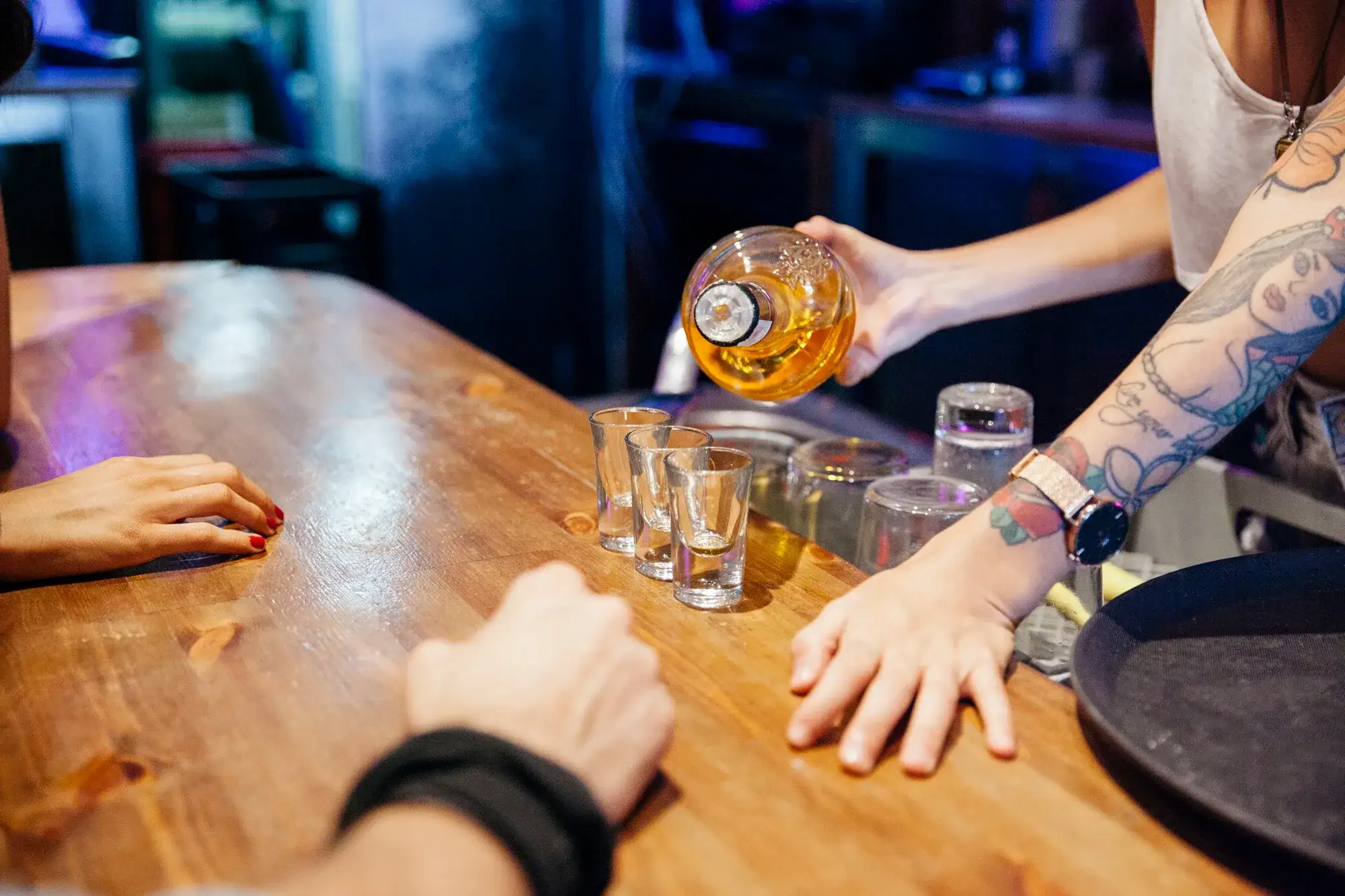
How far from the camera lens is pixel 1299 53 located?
3.91 ft

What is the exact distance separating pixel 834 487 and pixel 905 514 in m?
0.23

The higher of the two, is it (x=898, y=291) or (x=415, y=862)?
(x=898, y=291)

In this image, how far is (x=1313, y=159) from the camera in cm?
91

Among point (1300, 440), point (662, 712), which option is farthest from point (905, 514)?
point (1300, 440)

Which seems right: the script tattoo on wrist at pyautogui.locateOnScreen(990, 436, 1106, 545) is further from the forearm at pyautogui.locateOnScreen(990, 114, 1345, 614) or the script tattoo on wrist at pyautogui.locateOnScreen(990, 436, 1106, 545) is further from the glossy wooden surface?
the glossy wooden surface

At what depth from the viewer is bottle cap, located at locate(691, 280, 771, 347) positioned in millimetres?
980

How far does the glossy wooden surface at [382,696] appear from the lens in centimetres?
64

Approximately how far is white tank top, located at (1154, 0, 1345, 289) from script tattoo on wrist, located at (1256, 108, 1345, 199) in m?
0.25

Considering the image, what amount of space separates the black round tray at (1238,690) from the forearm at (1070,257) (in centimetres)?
46

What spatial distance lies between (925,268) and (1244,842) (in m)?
0.79

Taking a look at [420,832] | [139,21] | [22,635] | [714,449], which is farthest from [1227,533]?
[139,21]

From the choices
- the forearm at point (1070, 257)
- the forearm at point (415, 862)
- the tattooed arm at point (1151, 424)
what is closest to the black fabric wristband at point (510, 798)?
the forearm at point (415, 862)

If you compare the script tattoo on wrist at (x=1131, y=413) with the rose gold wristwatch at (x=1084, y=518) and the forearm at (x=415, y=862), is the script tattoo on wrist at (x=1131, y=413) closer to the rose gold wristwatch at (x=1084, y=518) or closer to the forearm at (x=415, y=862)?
the rose gold wristwatch at (x=1084, y=518)

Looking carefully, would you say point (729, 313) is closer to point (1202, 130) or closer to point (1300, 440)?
point (1202, 130)
